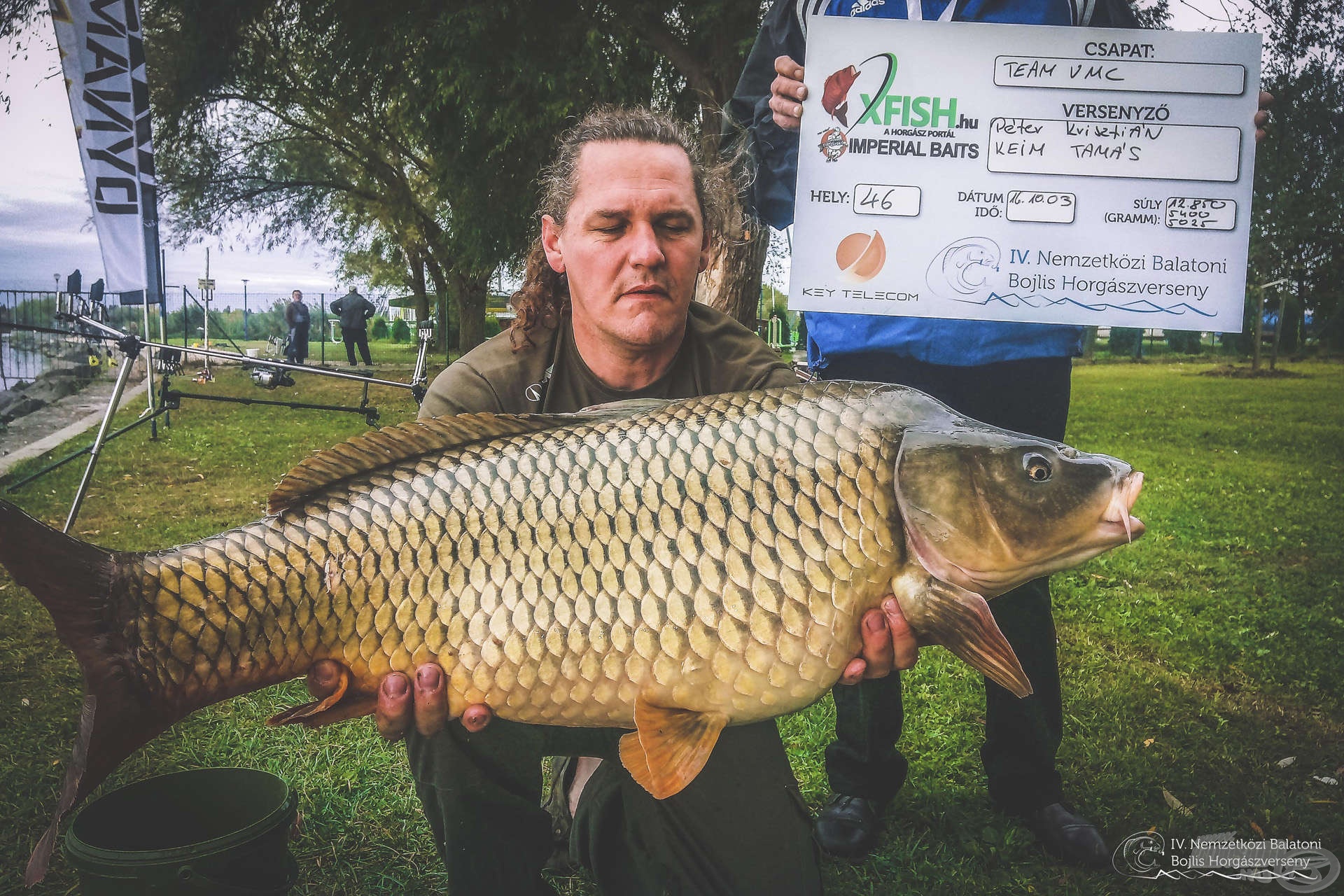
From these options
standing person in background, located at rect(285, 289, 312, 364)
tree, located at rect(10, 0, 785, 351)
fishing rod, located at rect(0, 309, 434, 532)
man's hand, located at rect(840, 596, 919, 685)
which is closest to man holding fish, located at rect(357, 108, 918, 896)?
man's hand, located at rect(840, 596, 919, 685)

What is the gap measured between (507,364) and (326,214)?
14626mm

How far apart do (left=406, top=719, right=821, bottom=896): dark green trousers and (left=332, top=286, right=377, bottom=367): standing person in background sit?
1462 centimetres

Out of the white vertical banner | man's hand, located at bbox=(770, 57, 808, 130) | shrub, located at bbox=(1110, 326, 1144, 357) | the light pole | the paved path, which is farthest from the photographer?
shrub, located at bbox=(1110, 326, 1144, 357)

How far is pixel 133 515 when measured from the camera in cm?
475

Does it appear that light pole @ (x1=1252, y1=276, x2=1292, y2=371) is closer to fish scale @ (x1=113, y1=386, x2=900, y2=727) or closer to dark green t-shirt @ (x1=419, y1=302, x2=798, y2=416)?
dark green t-shirt @ (x1=419, y1=302, x2=798, y2=416)

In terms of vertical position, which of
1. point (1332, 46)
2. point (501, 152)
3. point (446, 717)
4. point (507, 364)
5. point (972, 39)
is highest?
point (501, 152)

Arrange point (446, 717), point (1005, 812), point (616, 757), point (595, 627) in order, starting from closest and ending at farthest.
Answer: point (595, 627), point (446, 717), point (616, 757), point (1005, 812)

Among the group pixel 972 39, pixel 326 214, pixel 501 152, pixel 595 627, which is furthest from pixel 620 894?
pixel 326 214

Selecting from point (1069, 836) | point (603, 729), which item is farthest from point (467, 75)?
point (1069, 836)

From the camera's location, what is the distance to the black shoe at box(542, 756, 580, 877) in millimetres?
1904

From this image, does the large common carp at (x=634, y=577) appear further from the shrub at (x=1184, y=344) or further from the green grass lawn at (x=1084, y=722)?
the shrub at (x=1184, y=344)

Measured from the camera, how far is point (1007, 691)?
6.61 feet

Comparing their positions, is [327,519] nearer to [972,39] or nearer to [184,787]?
[184,787]

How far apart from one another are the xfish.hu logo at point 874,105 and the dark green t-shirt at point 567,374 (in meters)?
0.46
